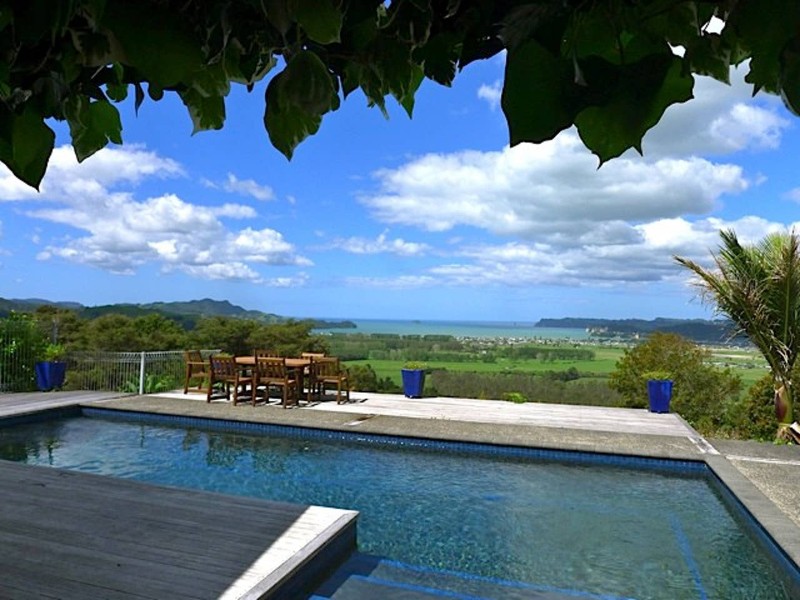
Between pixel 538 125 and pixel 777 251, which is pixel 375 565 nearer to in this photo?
pixel 538 125

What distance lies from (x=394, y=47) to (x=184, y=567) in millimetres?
3362

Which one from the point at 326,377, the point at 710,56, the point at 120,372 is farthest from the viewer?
the point at 120,372

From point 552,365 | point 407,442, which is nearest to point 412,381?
point 407,442

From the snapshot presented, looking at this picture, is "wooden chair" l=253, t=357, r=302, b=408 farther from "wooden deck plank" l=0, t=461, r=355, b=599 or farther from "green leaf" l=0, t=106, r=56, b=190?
"green leaf" l=0, t=106, r=56, b=190

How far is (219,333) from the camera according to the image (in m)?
15.3

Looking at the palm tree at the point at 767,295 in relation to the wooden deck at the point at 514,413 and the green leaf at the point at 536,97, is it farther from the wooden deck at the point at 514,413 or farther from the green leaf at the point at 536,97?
the green leaf at the point at 536,97

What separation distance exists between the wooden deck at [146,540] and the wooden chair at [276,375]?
4313mm

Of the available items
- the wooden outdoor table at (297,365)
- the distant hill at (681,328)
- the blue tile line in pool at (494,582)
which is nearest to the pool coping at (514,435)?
the wooden outdoor table at (297,365)

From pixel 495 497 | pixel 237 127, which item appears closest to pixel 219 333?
pixel 495 497

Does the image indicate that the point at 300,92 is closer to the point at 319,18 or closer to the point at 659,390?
the point at 319,18

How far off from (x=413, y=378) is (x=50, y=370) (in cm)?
681

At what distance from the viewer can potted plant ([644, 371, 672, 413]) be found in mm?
9000

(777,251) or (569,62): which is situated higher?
(777,251)

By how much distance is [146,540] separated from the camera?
3.57 meters
